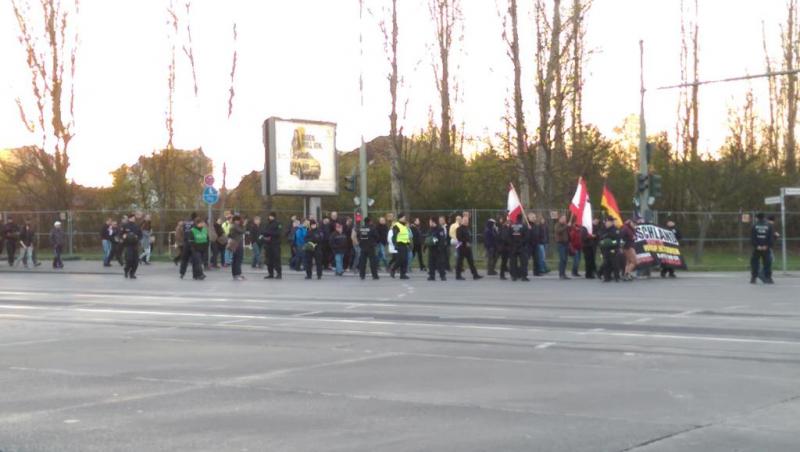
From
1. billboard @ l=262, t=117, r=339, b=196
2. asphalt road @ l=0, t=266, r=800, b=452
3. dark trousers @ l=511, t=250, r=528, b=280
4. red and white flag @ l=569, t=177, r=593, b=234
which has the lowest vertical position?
asphalt road @ l=0, t=266, r=800, b=452

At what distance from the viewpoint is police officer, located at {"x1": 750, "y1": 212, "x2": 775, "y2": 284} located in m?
22.7

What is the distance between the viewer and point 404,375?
970 cm

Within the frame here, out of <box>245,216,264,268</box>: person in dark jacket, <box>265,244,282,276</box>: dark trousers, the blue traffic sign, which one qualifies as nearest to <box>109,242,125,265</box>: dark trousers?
the blue traffic sign

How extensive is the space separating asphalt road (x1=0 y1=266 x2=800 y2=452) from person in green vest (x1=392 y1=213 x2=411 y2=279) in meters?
7.61

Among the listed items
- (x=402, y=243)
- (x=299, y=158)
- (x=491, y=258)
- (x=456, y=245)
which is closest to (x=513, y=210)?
(x=491, y=258)

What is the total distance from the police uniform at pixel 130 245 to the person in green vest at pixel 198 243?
172cm

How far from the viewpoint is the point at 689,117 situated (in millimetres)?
49656

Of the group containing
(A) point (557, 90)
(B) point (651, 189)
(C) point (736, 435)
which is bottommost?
(C) point (736, 435)

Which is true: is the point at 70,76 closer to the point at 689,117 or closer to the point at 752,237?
the point at 689,117

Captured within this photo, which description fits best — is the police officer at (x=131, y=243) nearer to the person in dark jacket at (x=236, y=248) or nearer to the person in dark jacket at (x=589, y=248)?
the person in dark jacket at (x=236, y=248)

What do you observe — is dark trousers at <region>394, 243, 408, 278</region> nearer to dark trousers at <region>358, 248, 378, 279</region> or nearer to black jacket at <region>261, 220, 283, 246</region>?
dark trousers at <region>358, 248, 378, 279</region>

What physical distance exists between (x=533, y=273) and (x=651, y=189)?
13.6ft

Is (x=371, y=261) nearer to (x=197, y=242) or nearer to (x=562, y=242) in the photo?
(x=197, y=242)

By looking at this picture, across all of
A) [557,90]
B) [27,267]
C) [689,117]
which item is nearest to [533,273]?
[557,90]
